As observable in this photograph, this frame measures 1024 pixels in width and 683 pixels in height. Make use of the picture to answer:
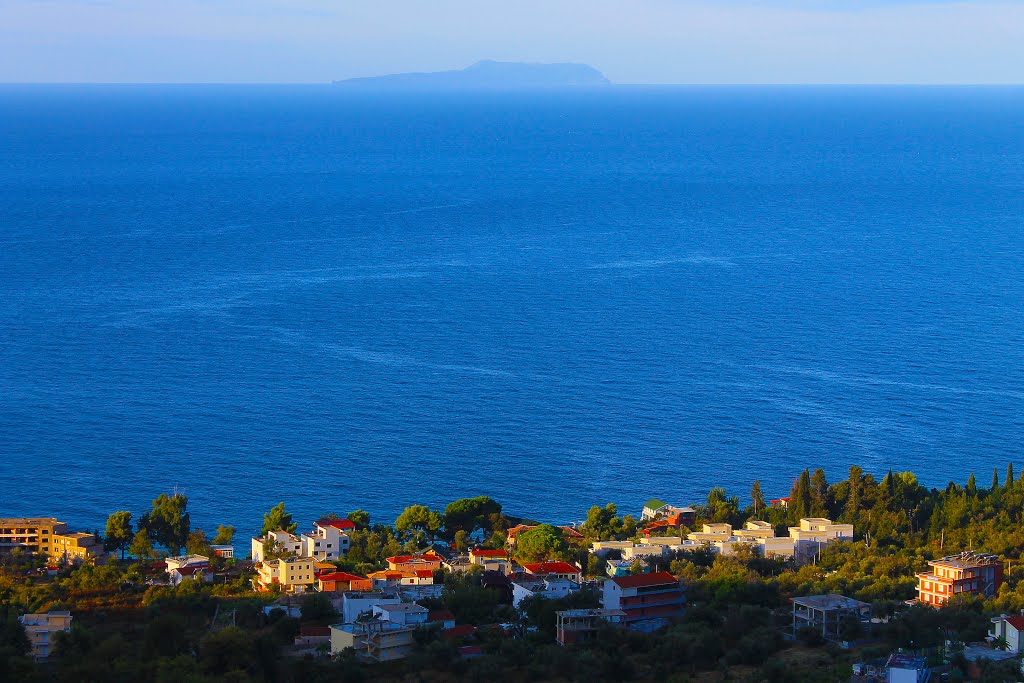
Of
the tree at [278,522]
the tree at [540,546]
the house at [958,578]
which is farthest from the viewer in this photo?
the tree at [278,522]

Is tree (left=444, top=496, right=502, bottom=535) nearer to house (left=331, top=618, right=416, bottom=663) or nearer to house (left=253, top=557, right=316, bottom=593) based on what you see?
house (left=253, top=557, right=316, bottom=593)

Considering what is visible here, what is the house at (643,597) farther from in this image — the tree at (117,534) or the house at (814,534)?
the tree at (117,534)

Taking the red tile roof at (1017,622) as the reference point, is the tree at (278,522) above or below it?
below

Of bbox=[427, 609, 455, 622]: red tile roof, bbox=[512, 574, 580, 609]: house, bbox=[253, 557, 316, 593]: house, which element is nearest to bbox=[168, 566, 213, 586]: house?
bbox=[253, 557, 316, 593]: house

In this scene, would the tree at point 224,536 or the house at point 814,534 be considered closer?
the house at point 814,534

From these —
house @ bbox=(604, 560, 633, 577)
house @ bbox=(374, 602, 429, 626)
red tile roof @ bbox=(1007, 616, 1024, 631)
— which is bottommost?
house @ bbox=(604, 560, 633, 577)

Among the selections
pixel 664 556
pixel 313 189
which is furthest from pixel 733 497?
pixel 313 189

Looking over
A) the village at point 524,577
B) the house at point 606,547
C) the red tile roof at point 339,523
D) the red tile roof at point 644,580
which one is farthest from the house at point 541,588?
the red tile roof at point 339,523
